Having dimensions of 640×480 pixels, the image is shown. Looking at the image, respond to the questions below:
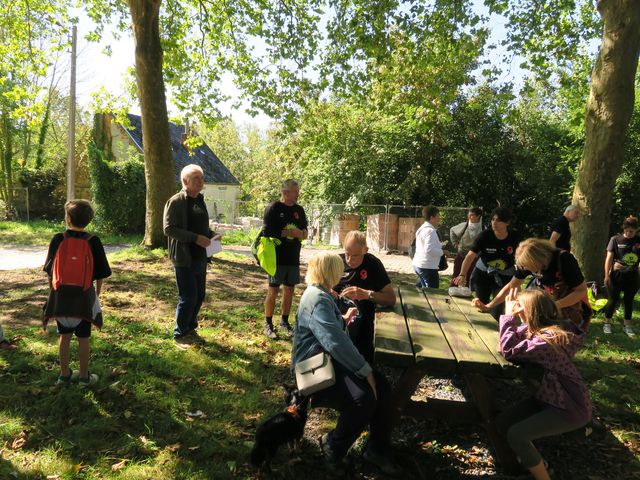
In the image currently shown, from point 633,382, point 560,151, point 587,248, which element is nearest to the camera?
point 633,382

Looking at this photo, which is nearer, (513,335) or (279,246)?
(513,335)

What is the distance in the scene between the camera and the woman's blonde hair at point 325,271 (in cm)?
308

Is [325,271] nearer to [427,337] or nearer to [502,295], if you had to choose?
[427,337]

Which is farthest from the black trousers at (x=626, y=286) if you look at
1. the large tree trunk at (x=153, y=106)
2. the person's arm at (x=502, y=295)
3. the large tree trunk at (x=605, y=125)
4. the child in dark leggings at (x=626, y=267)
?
the large tree trunk at (x=153, y=106)

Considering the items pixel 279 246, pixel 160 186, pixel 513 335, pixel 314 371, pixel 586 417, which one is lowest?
pixel 586 417

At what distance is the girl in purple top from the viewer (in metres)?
2.72

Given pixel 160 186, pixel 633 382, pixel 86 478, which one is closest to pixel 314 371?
pixel 86 478

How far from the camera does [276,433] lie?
2799mm

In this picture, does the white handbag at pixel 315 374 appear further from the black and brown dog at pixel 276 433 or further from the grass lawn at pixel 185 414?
the grass lawn at pixel 185 414

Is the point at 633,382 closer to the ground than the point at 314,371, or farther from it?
closer to the ground

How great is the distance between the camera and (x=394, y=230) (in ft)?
61.1

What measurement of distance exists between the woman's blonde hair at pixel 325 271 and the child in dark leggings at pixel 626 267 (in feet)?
18.2

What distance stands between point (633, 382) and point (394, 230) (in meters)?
14.0

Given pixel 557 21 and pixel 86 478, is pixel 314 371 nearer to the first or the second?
pixel 86 478
